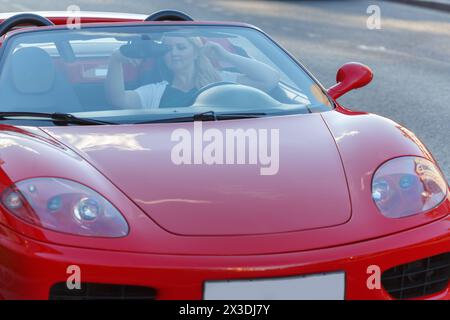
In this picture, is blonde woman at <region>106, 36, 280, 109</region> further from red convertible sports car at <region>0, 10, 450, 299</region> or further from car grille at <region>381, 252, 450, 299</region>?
car grille at <region>381, 252, 450, 299</region>

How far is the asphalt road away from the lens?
8.27 metres

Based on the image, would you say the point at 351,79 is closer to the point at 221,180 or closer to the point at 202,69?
the point at 202,69

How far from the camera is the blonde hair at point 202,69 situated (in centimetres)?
418

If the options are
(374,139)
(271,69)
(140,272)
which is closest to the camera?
(140,272)

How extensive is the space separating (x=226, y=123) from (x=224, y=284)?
0.99m

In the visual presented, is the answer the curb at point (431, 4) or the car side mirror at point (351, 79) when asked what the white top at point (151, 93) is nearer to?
the car side mirror at point (351, 79)

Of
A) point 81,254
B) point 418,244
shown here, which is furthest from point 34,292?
point 418,244

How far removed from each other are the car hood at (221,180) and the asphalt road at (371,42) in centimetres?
266

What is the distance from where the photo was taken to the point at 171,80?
4.10 metres

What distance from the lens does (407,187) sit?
325 centimetres

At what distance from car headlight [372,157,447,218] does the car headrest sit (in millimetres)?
1467

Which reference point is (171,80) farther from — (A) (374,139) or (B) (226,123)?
(A) (374,139)

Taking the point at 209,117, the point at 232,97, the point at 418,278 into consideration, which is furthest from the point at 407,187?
the point at 232,97

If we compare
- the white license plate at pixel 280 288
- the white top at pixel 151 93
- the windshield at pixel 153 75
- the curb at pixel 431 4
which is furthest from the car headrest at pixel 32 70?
the curb at pixel 431 4
